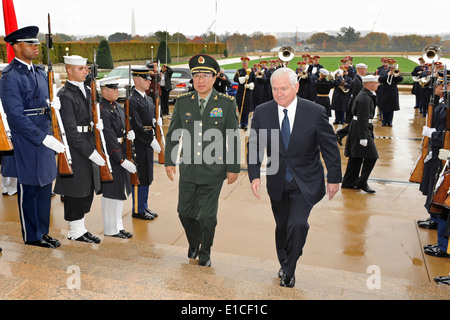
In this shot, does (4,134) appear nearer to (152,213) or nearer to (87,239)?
(87,239)

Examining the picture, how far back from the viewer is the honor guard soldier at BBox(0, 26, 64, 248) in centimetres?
405

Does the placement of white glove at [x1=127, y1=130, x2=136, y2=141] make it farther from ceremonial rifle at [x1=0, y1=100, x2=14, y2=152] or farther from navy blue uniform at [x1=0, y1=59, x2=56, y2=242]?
ceremonial rifle at [x1=0, y1=100, x2=14, y2=152]

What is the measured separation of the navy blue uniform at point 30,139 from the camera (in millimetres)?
4047

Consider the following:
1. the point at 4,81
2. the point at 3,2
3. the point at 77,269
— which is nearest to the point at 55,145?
the point at 4,81

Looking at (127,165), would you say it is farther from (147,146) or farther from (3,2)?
(3,2)

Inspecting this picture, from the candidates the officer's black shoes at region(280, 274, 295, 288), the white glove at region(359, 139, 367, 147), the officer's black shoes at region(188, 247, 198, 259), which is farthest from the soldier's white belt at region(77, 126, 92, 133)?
the white glove at region(359, 139, 367, 147)

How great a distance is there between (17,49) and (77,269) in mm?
2139

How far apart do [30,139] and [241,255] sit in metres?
2.21

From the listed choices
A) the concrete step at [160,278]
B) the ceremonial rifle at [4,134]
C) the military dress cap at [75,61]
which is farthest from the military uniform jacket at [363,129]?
the ceremonial rifle at [4,134]

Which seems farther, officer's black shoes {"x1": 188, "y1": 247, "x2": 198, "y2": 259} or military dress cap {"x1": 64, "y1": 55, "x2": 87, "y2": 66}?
military dress cap {"x1": 64, "y1": 55, "x2": 87, "y2": 66}

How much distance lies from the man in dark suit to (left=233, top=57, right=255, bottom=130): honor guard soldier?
29.8 feet

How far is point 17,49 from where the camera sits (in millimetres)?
4152

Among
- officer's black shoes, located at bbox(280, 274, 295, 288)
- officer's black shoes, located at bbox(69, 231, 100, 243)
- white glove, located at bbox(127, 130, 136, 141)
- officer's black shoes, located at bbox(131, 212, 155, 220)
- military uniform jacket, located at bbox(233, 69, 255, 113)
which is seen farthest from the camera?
military uniform jacket, located at bbox(233, 69, 255, 113)

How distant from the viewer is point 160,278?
3.23 meters
